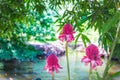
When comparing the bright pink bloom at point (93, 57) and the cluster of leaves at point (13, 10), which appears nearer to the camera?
the bright pink bloom at point (93, 57)

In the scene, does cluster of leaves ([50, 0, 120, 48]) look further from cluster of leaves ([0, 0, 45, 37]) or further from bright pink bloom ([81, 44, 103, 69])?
cluster of leaves ([0, 0, 45, 37])

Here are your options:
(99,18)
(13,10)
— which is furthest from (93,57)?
(13,10)

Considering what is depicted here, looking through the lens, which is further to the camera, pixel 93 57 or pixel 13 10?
pixel 13 10

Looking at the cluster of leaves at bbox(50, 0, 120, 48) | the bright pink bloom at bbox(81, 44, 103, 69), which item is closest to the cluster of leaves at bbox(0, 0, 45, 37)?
the cluster of leaves at bbox(50, 0, 120, 48)

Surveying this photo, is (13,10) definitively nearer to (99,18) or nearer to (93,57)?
(99,18)

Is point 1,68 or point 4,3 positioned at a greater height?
point 4,3

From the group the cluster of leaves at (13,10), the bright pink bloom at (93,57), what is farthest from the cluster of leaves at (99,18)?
the cluster of leaves at (13,10)

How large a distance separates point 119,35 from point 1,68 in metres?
5.86

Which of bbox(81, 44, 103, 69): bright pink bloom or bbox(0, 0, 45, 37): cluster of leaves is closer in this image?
bbox(81, 44, 103, 69): bright pink bloom

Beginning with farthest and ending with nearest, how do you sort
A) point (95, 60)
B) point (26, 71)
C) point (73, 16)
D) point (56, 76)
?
point (26, 71)
point (56, 76)
point (73, 16)
point (95, 60)

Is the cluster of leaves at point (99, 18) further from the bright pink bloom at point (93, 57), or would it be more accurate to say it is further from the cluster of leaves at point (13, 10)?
the cluster of leaves at point (13, 10)

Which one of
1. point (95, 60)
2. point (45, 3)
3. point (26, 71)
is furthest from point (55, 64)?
point (26, 71)

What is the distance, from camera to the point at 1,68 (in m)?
6.62

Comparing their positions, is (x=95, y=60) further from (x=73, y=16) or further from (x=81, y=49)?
(x=81, y=49)
